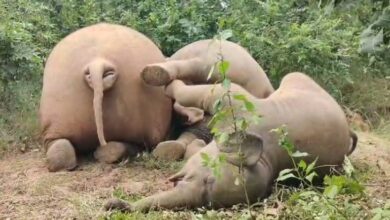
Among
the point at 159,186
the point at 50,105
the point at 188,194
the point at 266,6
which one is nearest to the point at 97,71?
the point at 50,105

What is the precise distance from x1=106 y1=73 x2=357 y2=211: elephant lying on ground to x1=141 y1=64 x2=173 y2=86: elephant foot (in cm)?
31

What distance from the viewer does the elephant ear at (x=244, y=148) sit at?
3.71 metres

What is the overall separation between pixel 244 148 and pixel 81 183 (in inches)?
46.8

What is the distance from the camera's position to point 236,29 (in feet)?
21.7

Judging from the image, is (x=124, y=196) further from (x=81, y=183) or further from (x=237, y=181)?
(x=237, y=181)

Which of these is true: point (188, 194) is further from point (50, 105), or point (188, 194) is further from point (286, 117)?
point (50, 105)

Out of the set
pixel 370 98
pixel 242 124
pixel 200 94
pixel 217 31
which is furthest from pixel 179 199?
pixel 370 98

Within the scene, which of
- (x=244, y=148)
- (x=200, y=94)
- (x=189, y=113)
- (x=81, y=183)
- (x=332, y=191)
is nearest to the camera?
(x=332, y=191)

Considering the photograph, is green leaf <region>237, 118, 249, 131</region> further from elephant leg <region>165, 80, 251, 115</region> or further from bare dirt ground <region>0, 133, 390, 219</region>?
bare dirt ground <region>0, 133, 390, 219</region>

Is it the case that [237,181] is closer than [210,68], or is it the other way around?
[237,181]

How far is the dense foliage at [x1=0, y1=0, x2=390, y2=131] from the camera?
624 cm

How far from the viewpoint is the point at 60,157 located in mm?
4871

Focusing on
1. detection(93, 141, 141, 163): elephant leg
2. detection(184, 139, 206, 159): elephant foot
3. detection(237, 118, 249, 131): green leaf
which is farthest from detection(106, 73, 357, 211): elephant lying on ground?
detection(93, 141, 141, 163): elephant leg

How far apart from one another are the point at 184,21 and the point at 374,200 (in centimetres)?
314
